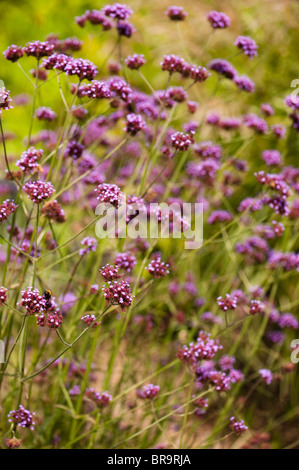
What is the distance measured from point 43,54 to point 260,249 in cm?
128

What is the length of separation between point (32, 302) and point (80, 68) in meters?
0.67

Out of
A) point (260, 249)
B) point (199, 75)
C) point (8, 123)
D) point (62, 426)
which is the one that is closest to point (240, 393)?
point (260, 249)

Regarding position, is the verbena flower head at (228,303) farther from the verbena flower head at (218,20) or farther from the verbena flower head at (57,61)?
the verbena flower head at (218,20)

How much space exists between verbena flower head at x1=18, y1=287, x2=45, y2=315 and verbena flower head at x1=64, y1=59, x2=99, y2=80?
0.62 metres

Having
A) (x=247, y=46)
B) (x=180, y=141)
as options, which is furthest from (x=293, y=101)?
(x=180, y=141)

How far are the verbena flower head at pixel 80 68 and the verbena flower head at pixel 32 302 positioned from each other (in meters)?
0.62

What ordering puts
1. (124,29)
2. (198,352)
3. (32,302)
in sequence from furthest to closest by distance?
(124,29) → (198,352) → (32,302)

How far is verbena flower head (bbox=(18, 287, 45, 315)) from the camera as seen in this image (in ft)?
4.18

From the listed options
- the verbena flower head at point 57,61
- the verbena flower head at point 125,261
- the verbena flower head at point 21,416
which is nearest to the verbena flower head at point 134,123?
the verbena flower head at point 57,61

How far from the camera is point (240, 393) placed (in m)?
2.87

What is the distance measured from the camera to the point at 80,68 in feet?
4.94

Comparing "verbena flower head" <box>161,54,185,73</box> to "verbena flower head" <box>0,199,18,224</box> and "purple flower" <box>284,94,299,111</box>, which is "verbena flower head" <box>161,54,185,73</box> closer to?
"purple flower" <box>284,94,299,111</box>

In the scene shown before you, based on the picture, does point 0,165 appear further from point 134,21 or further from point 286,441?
point 286,441

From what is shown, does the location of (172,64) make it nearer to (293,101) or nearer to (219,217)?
(293,101)
